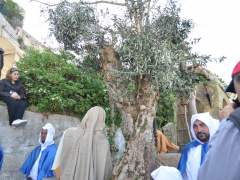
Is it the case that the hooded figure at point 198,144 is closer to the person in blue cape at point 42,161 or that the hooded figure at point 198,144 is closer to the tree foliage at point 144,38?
the tree foliage at point 144,38

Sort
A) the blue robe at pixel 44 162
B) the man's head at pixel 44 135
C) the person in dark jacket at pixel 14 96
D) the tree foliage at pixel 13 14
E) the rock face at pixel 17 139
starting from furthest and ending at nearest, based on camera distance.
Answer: the tree foliage at pixel 13 14 → the person in dark jacket at pixel 14 96 → the rock face at pixel 17 139 → the man's head at pixel 44 135 → the blue robe at pixel 44 162

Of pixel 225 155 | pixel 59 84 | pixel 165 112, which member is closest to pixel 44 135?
pixel 59 84

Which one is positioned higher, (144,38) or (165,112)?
(144,38)

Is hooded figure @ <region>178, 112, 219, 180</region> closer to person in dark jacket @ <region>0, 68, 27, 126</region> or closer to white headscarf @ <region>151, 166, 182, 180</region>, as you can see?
white headscarf @ <region>151, 166, 182, 180</region>

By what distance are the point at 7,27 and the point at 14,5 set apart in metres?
5.34

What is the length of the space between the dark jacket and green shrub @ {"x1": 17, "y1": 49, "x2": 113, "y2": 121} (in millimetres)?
329

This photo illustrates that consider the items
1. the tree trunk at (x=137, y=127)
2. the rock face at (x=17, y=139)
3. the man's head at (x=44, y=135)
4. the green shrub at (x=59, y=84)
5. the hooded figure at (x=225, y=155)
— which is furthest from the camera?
the green shrub at (x=59, y=84)

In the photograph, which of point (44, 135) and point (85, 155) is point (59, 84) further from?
point (85, 155)

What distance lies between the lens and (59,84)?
892cm

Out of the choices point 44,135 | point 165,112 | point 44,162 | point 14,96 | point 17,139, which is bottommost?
point 44,162

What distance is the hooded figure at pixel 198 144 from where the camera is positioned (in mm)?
4477

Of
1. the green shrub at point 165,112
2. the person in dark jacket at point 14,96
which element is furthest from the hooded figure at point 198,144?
the green shrub at point 165,112

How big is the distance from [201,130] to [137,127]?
1.99m

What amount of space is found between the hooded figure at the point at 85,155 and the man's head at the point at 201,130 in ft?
4.43
